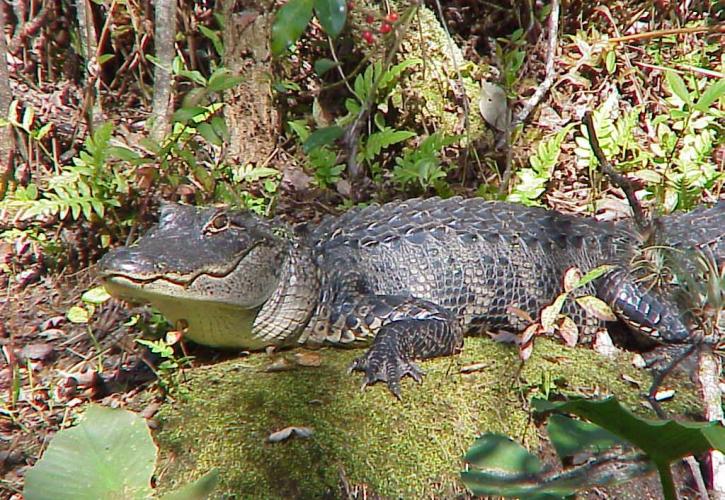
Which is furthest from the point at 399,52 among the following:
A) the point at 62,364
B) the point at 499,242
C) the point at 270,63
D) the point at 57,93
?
the point at 62,364

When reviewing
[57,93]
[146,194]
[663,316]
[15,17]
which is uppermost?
[15,17]

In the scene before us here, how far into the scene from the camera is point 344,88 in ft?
20.0

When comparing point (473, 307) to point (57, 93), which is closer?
point (473, 307)

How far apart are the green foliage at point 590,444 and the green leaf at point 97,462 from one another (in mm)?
544

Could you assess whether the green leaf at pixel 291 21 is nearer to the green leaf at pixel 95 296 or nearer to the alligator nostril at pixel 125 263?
the alligator nostril at pixel 125 263

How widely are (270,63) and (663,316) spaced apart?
3.22 metres

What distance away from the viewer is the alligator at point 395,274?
354 centimetres

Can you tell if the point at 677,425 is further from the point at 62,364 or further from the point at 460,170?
the point at 460,170

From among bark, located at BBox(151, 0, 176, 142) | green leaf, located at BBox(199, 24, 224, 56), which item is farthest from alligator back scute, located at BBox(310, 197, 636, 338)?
green leaf, located at BBox(199, 24, 224, 56)

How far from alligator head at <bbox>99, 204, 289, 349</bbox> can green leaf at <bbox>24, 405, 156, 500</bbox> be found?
190cm

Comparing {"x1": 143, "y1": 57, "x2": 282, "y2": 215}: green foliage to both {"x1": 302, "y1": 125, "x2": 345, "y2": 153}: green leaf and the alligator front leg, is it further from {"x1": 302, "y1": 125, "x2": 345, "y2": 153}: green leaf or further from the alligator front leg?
the alligator front leg

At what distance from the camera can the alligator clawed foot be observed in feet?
10.9

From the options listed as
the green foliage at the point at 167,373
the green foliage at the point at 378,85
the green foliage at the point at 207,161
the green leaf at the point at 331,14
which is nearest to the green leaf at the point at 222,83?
the green foliage at the point at 207,161

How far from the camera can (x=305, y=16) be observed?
2170 millimetres
